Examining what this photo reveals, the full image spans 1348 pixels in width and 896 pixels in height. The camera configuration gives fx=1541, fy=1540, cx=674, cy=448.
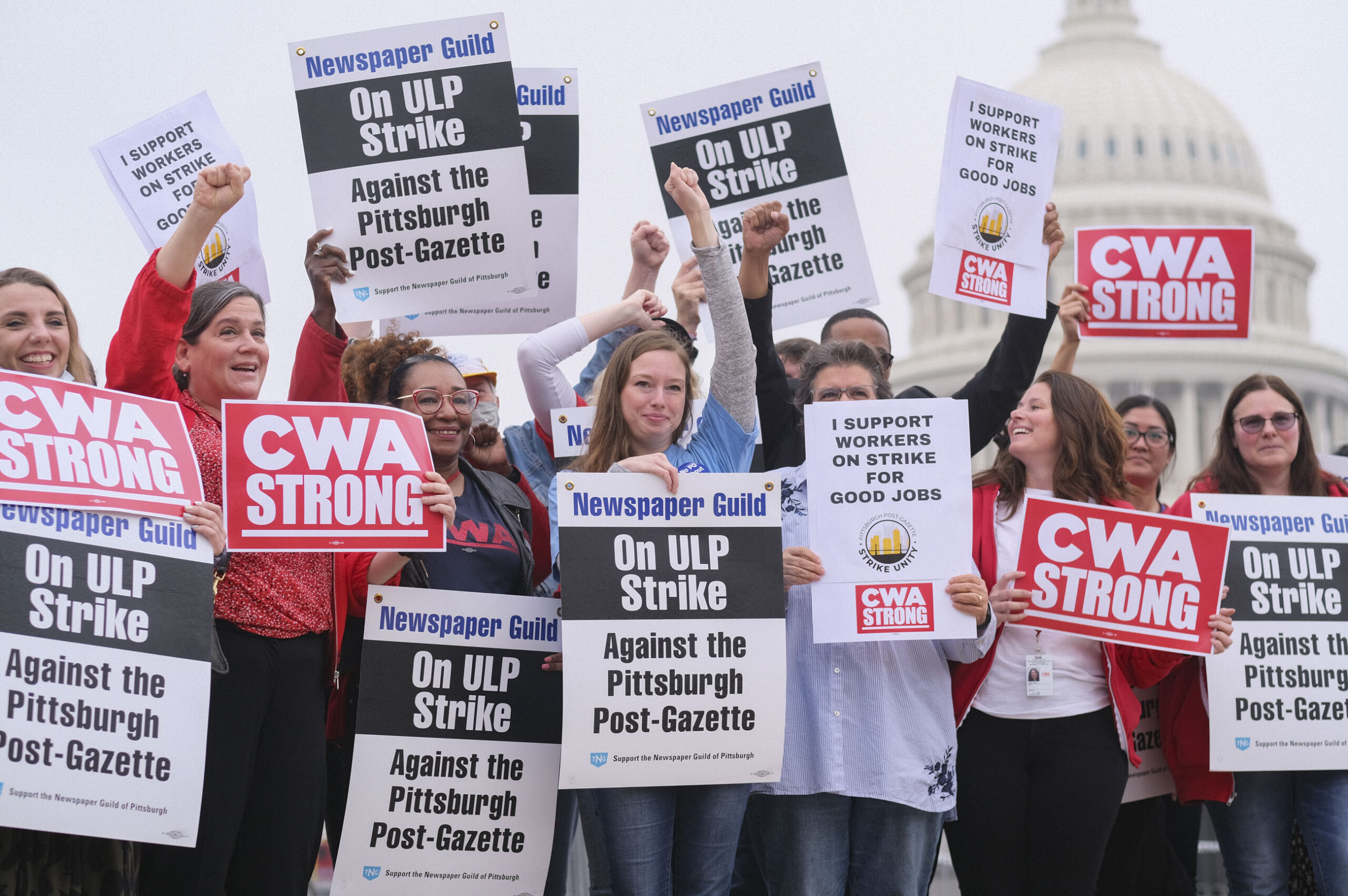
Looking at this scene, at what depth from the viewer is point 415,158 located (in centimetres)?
576

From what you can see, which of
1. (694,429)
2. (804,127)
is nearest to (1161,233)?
(804,127)

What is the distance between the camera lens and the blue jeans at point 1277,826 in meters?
5.29

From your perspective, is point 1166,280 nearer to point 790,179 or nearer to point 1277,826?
point 790,179

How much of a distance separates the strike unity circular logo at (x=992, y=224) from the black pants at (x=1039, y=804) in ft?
7.42

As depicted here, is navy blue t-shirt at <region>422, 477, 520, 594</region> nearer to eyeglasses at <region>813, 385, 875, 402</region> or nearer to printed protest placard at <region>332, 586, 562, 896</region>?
printed protest placard at <region>332, 586, 562, 896</region>

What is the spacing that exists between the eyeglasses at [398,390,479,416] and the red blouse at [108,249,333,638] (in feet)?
2.32

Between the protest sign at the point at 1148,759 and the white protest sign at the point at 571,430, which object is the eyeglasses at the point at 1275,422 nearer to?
the protest sign at the point at 1148,759

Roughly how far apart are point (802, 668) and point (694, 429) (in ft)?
3.29

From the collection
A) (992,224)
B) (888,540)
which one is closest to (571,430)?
(888,540)

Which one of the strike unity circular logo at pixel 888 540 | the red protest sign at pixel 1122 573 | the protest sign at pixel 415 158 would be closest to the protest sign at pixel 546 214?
the protest sign at pixel 415 158

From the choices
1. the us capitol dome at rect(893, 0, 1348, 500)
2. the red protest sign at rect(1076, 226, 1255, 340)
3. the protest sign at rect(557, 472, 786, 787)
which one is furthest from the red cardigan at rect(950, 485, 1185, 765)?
the us capitol dome at rect(893, 0, 1348, 500)

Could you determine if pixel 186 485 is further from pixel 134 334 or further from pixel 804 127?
pixel 804 127

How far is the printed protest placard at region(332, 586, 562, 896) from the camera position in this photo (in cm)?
472

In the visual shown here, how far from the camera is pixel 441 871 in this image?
4.75 m
